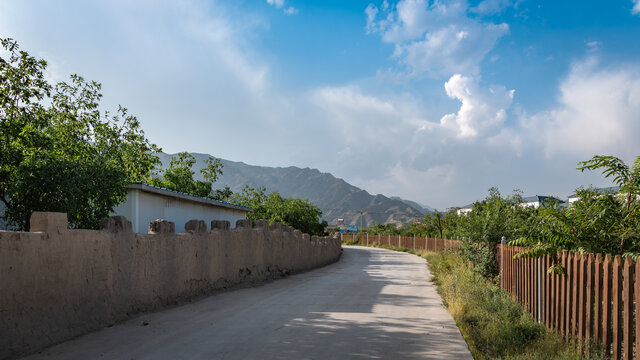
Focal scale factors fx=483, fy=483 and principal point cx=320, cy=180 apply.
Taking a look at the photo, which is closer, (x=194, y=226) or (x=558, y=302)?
(x=558, y=302)

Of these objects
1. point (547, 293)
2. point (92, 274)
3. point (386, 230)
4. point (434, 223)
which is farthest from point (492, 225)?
point (386, 230)

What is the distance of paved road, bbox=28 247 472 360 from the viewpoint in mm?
6293

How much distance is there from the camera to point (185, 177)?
3409 centimetres

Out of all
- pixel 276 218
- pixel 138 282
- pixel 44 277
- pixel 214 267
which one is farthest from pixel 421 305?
pixel 276 218

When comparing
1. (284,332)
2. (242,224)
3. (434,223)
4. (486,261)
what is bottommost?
(434,223)

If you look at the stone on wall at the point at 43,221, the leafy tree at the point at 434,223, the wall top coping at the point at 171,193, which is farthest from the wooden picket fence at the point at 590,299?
the leafy tree at the point at 434,223

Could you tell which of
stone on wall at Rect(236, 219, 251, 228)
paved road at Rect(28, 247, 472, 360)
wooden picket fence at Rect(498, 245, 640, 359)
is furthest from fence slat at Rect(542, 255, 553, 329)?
stone on wall at Rect(236, 219, 251, 228)

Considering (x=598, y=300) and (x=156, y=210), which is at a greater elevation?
(x=156, y=210)

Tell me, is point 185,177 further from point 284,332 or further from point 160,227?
point 284,332

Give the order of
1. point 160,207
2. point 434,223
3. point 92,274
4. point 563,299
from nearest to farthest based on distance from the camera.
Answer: point 563,299 → point 92,274 → point 160,207 → point 434,223

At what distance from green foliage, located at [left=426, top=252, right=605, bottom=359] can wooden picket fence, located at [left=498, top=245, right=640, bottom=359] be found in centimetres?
22

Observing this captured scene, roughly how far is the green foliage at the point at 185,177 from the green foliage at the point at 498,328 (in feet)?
74.6

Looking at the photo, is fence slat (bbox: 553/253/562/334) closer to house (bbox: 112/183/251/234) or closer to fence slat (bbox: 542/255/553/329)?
fence slat (bbox: 542/255/553/329)

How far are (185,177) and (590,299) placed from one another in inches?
1224
